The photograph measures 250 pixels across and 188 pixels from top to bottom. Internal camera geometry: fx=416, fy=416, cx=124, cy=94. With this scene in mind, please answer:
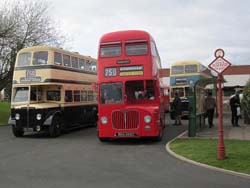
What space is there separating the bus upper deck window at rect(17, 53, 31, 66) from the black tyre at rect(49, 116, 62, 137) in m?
2.97

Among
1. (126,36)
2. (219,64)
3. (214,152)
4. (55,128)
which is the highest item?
(126,36)

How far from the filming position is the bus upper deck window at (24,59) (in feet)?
64.5

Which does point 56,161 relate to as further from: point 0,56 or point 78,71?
point 0,56

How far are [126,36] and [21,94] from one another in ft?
20.1

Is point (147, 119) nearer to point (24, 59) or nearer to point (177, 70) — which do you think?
point (24, 59)

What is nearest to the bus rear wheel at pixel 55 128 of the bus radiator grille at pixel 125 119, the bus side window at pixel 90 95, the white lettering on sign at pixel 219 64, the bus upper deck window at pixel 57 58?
the bus upper deck window at pixel 57 58

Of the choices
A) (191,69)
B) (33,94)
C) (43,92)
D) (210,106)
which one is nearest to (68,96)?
(43,92)

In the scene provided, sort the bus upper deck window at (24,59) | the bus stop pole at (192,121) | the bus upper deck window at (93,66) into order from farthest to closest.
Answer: the bus upper deck window at (93,66), the bus upper deck window at (24,59), the bus stop pole at (192,121)

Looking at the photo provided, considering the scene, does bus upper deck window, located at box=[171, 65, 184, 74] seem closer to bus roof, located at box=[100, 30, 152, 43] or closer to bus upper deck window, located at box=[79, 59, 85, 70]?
bus upper deck window, located at box=[79, 59, 85, 70]

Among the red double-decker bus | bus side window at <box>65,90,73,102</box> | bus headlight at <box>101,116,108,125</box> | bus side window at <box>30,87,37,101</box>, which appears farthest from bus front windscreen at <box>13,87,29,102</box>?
bus headlight at <box>101,116,108,125</box>

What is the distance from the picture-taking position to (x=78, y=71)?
22.5 metres

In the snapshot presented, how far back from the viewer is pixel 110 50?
1648cm

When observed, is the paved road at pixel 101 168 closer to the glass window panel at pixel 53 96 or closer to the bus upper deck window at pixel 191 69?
the glass window panel at pixel 53 96

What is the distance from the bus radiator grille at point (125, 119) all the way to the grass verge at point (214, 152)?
66.9 inches
